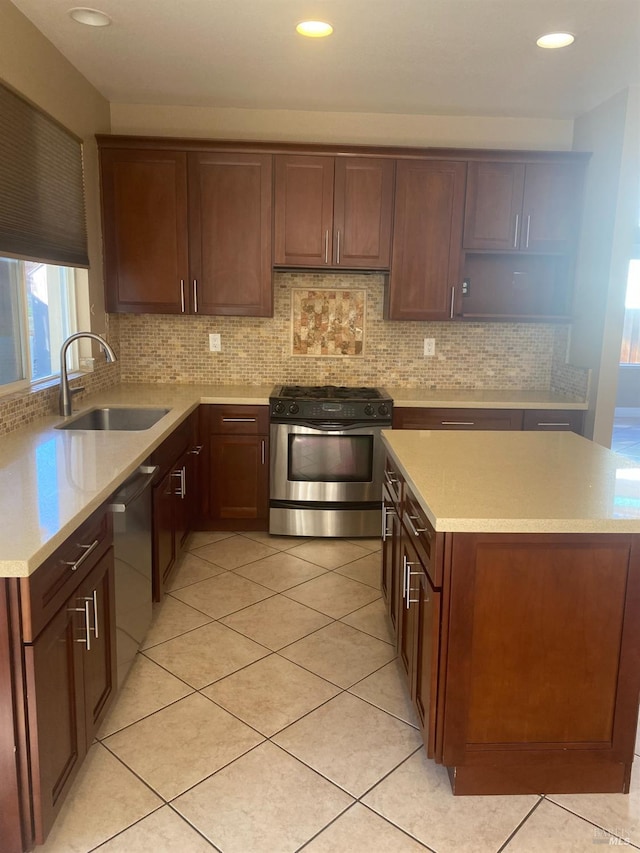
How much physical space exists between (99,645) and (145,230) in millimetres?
2686

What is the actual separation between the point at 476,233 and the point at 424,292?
18.7 inches

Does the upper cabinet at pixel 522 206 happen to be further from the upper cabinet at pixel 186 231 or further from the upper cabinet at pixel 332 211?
the upper cabinet at pixel 186 231

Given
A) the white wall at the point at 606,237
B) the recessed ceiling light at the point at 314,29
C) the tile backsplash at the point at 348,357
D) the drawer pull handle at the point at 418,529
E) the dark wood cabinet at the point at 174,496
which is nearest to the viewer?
the drawer pull handle at the point at 418,529

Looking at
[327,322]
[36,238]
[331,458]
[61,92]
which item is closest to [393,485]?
[331,458]

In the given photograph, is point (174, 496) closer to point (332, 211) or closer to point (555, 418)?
point (332, 211)

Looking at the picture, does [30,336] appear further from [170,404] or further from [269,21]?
[269,21]

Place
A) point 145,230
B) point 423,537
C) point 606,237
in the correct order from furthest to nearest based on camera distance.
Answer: point 145,230
point 606,237
point 423,537

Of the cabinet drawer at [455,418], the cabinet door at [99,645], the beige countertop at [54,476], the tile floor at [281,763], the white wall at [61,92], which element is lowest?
the tile floor at [281,763]

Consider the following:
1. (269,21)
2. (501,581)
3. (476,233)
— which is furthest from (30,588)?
(476,233)

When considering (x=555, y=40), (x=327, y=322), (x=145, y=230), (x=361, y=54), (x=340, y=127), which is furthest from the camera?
(x=327, y=322)

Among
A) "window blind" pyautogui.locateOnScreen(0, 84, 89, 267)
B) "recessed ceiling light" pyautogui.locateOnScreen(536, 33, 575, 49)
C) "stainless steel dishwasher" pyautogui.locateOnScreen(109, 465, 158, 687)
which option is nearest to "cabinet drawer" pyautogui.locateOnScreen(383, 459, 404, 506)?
"stainless steel dishwasher" pyautogui.locateOnScreen(109, 465, 158, 687)

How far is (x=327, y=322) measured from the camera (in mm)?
4379

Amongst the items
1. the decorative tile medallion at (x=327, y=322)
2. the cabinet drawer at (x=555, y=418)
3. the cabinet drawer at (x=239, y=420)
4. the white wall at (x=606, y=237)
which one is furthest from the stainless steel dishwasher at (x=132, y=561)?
the white wall at (x=606, y=237)

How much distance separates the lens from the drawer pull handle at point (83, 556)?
5.77ft
